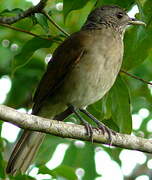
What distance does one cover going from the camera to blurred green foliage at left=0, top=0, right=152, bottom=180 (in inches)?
183

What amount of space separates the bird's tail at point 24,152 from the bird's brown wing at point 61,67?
0.99ft

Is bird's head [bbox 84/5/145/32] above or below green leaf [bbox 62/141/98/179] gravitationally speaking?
above

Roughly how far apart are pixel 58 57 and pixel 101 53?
0.49 meters

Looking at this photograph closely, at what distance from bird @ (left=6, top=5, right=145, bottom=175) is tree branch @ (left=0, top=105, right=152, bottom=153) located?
43cm

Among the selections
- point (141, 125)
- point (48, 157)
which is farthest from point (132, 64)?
point (141, 125)

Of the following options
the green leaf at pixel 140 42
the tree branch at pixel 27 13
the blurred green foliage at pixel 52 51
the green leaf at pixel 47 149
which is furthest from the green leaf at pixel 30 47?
the green leaf at pixel 47 149

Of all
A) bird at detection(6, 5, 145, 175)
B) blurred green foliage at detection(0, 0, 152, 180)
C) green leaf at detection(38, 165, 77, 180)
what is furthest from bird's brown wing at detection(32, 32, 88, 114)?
green leaf at detection(38, 165, 77, 180)

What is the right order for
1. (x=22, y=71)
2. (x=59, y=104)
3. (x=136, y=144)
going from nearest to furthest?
(x=136, y=144) < (x=59, y=104) < (x=22, y=71)

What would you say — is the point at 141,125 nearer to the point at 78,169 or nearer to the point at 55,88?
the point at 78,169

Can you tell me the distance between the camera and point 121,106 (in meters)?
4.76

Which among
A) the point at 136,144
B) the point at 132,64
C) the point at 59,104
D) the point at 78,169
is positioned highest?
the point at 132,64

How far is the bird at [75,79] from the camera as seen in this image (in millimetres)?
5270

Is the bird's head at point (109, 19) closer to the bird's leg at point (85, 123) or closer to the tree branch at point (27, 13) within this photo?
the bird's leg at point (85, 123)

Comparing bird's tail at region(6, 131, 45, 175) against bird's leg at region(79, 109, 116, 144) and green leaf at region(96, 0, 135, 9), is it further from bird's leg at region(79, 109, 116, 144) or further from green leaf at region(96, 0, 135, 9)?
green leaf at region(96, 0, 135, 9)
